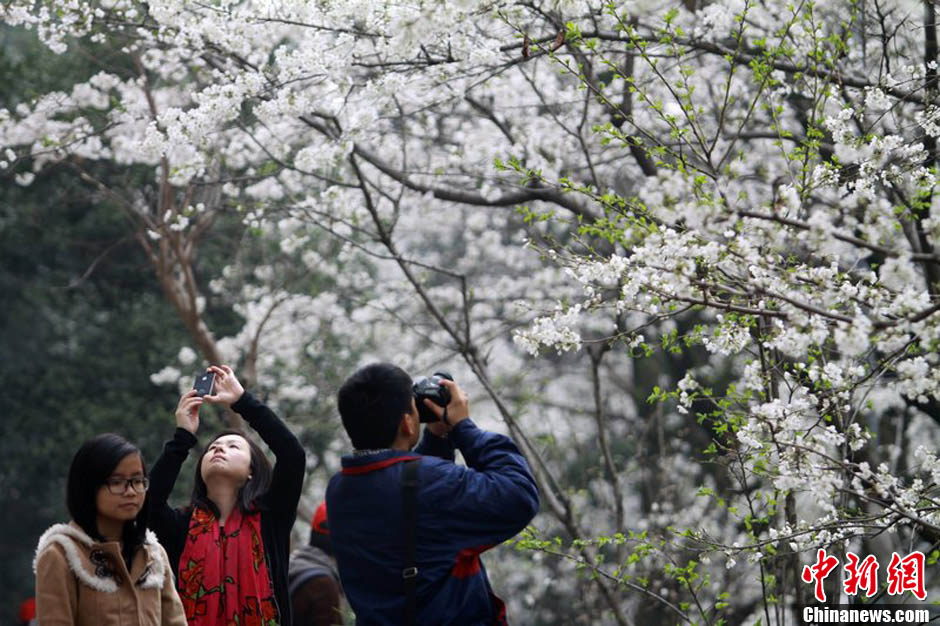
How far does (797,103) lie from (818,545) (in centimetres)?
337

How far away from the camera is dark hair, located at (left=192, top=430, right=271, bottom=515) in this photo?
136 inches

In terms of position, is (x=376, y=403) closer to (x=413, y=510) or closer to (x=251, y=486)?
(x=413, y=510)

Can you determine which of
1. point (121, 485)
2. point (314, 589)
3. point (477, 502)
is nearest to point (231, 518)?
point (121, 485)

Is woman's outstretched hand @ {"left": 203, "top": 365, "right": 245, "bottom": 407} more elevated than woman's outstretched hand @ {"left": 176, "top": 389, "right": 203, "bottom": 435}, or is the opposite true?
woman's outstretched hand @ {"left": 203, "top": 365, "right": 245, "bottom": 407}

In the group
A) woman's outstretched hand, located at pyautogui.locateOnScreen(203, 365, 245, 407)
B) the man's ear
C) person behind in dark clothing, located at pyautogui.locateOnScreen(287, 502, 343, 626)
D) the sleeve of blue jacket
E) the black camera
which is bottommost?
person behind in dark clothing, located at pyautogui.locateOnScreen(287, 502, 343, 626)

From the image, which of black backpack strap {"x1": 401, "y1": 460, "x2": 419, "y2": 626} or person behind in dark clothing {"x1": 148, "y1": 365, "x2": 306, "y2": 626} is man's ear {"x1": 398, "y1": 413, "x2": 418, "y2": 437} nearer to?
black backpack strap {"x1": 401, "y1": 460, "x2": 419, "y2": 626}

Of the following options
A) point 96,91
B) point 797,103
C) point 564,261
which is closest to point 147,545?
point 564,261

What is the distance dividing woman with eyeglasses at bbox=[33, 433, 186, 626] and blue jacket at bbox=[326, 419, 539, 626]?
27.0 inches

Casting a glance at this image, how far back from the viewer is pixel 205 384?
3.38 meters

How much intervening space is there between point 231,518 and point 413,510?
107 centimetres

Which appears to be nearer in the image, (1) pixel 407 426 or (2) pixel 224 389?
(1) pixel 407 426

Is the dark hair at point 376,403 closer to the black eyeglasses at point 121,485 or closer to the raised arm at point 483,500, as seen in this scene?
the raised arm at point 483,500

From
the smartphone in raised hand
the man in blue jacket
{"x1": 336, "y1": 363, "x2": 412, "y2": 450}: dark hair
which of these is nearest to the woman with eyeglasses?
the smartphone in raised hand

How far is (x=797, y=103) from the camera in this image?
5.98m
